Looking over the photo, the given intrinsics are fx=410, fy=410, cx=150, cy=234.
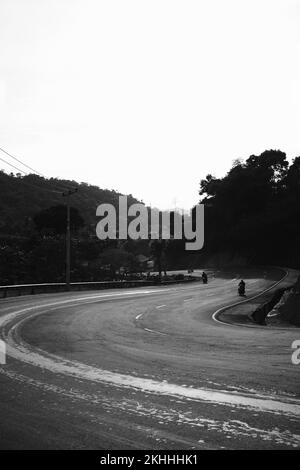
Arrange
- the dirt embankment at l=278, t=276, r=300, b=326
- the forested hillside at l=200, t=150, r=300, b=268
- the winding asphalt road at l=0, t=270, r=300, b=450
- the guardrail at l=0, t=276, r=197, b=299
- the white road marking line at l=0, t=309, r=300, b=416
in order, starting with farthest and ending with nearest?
the forested hillside at l=200, t=150, r=300, b=268
the guardrail at l=0, t=276, r=197, b=299
the dirt embankment at l=278, t=276, r=300, b=326
the white road marking line at l=0, t=309, r=300, b=416
the winding asphalt road at l=0, t=270, r=300, b=450

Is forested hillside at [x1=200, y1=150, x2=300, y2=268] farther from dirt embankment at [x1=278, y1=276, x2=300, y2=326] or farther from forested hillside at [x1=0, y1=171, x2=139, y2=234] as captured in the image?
dirt embankment at [x1=278, y1=276, x2=300, y2=326]

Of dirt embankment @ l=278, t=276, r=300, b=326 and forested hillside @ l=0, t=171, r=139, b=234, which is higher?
forested hillside @ l=0, t=171, r=139, b=234

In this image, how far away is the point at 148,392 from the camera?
243 inches

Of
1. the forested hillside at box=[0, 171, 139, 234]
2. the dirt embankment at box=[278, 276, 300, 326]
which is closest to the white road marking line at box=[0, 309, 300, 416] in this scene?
the dirt embankment at box=[278, 276, 300, 326]

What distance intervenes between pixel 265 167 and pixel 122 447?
111 metres

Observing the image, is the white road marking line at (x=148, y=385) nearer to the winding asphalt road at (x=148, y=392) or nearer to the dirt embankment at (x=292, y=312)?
the winding asphalt road at (x=148, y=392)

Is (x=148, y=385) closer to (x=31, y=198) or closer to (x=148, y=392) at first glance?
(x=148, y=392)

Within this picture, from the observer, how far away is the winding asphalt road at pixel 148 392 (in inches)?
175

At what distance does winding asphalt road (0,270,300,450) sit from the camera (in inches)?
175


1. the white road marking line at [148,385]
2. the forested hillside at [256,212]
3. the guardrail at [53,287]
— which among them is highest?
the forested hillside at [256,212]

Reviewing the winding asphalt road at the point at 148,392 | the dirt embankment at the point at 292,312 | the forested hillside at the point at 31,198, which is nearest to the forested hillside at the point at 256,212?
the forested hillside at the point at 31,198

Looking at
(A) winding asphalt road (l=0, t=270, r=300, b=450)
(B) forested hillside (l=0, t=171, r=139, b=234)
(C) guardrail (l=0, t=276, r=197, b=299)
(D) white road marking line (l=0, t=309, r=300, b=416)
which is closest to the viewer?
(A) winding asphalt road (l=0, t=270, r=300, b=450)

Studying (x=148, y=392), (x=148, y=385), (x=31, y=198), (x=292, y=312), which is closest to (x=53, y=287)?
(x=292, y=312)
